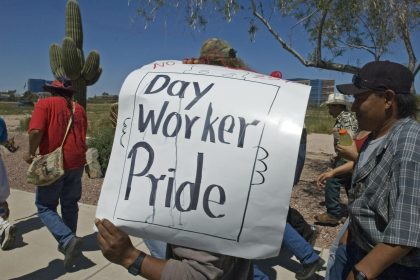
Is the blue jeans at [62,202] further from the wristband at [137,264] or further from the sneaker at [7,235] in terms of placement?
the wristband at [137,264]

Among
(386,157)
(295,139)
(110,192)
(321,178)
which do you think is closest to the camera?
(295,139)

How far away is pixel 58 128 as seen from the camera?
10.9ft

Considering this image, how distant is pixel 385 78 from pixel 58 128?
266cm

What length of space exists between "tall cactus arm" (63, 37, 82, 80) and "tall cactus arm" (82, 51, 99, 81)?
0.37 meters

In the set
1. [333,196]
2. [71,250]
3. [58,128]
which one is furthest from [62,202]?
[333,196]

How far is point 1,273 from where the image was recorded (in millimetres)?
3270

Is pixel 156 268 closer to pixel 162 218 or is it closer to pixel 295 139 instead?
pixel 162 218

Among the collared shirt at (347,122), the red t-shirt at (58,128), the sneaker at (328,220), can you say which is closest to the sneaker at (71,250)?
the red t-shirt at (58,128)

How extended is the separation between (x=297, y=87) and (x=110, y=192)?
72cm

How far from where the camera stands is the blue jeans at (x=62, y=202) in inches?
130

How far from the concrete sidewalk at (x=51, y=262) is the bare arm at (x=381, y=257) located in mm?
1927

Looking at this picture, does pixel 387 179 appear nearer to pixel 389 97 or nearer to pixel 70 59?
pixel 389 97

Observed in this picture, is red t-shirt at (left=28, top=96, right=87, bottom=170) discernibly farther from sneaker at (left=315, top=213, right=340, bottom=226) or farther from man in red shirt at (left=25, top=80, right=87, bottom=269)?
sneaker at (left=315, top=213, right=340, bottom=226)

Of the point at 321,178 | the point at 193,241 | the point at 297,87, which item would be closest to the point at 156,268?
the point at 193,241
